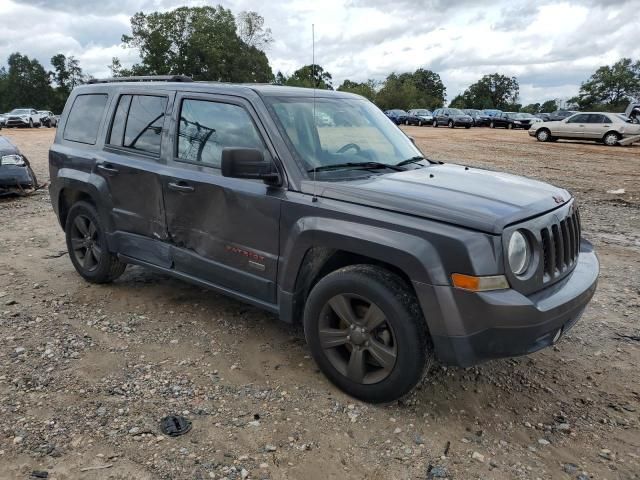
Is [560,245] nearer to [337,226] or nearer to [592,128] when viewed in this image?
[337,226]

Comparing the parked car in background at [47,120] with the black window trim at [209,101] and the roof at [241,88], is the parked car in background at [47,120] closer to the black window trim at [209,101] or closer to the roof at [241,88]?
the roof at [241,88]

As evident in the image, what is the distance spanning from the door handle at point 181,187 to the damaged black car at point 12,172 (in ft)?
21.7

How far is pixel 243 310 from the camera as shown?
14.9ft

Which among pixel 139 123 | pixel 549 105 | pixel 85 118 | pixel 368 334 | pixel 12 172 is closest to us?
pixel 368 334

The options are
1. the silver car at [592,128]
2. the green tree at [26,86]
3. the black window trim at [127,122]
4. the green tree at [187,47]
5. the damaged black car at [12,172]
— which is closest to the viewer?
the black window trim at [127,122]

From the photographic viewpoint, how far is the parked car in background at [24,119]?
3753 centimetres

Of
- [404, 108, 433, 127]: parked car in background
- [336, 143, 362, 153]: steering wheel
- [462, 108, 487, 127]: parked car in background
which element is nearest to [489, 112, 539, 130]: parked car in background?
[462, 108, 487, 127]: parked car in background

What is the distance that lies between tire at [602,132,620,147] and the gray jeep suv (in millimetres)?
21593

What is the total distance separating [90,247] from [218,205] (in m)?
1.99

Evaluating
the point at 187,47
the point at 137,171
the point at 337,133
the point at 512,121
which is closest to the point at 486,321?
the point at 337,133

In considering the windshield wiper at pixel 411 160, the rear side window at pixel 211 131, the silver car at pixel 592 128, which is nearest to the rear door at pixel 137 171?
the rear side window at pixel 211 131

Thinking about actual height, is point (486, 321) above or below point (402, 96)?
below

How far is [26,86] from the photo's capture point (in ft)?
273

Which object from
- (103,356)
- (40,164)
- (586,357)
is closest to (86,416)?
(103,356)
